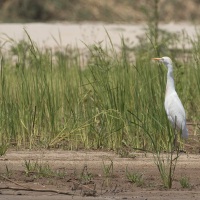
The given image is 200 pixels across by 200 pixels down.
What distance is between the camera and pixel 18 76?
8766 millimetres

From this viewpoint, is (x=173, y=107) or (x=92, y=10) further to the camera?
(x=92, y=10)

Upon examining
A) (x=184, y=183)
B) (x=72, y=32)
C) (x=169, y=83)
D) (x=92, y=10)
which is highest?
(x=92, y=10)

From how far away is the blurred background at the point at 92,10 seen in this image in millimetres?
19766

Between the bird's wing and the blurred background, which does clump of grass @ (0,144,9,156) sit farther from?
the blurred background

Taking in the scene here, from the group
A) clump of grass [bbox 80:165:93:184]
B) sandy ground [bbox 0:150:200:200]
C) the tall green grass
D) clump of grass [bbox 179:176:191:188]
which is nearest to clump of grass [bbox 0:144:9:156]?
sandy ground [bbox 0:150:200:200]

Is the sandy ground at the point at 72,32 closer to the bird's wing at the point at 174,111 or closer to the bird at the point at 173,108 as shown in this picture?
the bird at the point at 173,108

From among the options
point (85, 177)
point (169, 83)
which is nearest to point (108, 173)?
point (85, 177)

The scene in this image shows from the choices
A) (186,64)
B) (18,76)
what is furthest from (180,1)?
(18,76)

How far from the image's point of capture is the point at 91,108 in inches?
329

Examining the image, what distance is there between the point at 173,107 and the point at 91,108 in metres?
0.73

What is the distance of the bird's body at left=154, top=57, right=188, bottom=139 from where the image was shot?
8.06m

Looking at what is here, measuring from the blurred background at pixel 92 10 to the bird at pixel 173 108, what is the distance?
34.6 ft

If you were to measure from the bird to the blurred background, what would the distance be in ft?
34.6

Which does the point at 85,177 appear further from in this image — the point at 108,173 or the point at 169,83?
the point at 169,83
